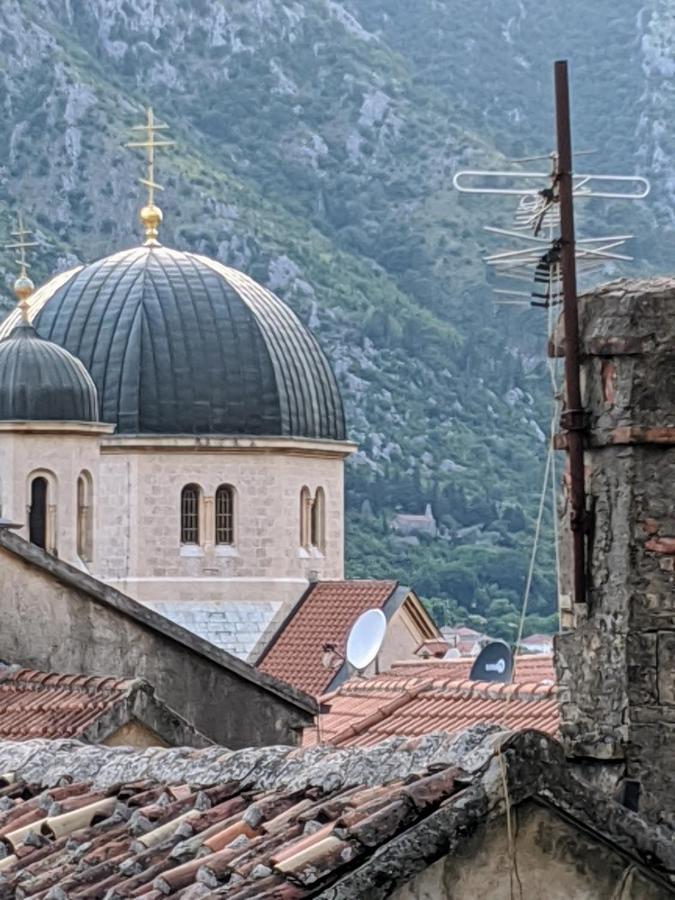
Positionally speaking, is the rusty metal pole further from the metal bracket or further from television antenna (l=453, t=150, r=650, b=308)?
television antenna (l=453, t=150, r=650, b=308)

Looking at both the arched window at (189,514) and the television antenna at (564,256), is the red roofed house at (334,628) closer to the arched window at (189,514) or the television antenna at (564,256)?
the arched window at (189,514)

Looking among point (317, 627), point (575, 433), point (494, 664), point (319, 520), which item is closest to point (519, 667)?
point (494, 664)

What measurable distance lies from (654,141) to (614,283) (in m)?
113

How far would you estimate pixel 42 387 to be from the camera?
45312mm

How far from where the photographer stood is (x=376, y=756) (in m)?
9.21

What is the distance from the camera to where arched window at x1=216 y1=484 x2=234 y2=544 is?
183 ft

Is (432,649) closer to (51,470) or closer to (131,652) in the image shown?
(51,470)

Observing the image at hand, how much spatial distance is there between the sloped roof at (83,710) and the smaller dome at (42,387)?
24246 mm

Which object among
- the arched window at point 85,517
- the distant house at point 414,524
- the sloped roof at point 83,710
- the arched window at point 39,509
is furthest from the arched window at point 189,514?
→ the distant house at point 414,524

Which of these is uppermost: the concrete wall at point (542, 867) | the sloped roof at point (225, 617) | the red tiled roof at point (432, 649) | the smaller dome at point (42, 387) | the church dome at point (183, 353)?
the church dome at point (183, 353)

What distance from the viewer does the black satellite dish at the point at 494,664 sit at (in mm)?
25969

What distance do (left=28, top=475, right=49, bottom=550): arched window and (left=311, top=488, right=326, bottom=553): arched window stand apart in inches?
470

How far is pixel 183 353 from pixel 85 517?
35.3 ft

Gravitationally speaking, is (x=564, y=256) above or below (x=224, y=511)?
below
